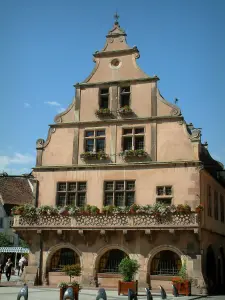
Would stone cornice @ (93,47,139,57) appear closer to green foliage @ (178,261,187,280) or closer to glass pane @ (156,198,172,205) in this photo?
glass pane @ (156,198,172,205)

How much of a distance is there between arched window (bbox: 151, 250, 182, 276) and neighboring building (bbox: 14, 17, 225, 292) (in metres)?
0.06

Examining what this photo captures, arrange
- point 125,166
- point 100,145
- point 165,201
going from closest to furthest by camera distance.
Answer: point 165,201 → point 125,166 → point 100,145

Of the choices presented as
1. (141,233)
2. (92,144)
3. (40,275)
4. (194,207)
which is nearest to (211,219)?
(194,207)

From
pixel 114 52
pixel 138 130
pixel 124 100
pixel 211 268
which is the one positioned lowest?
pixel 211 268

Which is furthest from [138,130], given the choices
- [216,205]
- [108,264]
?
[108,264]

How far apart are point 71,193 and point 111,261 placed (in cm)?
486

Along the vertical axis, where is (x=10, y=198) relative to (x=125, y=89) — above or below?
below

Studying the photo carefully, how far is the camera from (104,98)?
29438 millimetres

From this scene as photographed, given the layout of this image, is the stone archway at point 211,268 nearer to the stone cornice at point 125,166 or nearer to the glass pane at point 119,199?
the stone cornice at point 125,166

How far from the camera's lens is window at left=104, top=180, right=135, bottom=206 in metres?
26.8

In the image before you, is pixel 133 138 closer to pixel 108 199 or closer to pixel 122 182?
pixel 122 182

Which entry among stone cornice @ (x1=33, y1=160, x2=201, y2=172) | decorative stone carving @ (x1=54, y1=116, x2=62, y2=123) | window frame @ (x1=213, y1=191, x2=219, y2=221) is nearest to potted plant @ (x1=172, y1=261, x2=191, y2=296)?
stone cornice @ (x1=33, y1=160, x2=201, y2=172)

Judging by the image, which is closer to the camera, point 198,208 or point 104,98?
point 198,208

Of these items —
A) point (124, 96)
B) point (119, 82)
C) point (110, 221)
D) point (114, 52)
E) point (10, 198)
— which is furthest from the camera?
point (10, 198)
